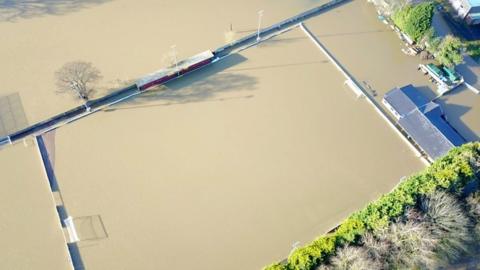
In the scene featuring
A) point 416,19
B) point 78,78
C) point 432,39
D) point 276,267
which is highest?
point 78,78

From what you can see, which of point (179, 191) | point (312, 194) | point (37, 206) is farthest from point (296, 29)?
point (37, 206)

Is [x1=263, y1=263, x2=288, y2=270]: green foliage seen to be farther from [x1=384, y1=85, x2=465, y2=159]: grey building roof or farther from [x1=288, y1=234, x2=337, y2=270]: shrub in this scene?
[x1=384, y1=85, x2=465, y2=159]: grey building roof

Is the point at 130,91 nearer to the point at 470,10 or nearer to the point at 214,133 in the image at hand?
the point at 214,133

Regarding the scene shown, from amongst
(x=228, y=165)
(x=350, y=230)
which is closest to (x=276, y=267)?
(x=350, y=230)

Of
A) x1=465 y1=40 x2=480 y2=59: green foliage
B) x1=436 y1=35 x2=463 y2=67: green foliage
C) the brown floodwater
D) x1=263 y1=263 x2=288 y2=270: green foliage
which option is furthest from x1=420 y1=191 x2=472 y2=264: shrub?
x1=465 y1=40 x2=480 y2=59: green foliage

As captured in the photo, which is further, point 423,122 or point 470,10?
point 470,10

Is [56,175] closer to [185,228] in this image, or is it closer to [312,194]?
[185,228]

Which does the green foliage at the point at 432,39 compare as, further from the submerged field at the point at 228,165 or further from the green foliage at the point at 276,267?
the green foliage at the point at 276,267
